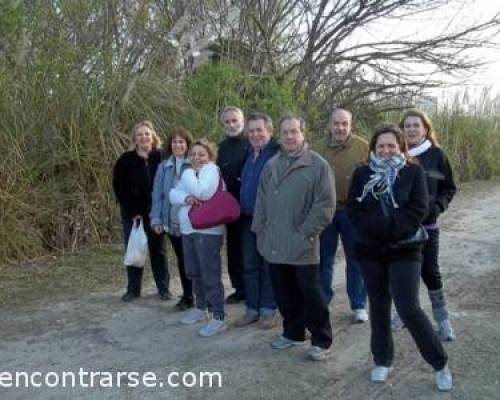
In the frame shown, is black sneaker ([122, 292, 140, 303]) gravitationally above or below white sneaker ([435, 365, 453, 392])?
above

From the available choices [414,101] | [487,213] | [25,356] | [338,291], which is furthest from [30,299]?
[414,101]

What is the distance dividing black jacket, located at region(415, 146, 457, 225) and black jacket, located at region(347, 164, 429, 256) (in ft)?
2.37

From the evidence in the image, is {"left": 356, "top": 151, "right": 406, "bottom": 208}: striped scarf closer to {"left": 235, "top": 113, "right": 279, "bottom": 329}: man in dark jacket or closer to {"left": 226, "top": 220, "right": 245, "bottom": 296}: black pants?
{"left": 235, "top": 113, "right": 279, "bottom": 329}: man in dark jacket

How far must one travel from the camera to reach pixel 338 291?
6.46 metres

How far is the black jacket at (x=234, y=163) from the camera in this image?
5.70 metres

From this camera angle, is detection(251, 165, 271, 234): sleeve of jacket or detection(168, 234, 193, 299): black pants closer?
detection(251, 165, 271, 234): sleeve of jacket

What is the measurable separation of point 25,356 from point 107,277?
7.68 ft

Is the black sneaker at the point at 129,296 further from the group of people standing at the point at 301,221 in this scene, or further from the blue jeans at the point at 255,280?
the blue jeans at the point at 255,280

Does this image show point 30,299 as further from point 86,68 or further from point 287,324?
point 86,68

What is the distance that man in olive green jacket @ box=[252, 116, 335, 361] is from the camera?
4.45 meters

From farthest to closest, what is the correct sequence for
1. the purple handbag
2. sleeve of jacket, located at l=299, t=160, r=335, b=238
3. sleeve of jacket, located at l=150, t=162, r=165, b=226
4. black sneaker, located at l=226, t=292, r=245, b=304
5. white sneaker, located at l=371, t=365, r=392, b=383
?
black sneaker, located at l=226, t=292, r=245, b=304
sleeve of jacket, located at l=150, t=162, r=165, b=226
the purple handbag
sleeve of jacket, located at l=299, t=160, r=335, b=238
white sneaker, located at l=371, t=365, r=392, b=383

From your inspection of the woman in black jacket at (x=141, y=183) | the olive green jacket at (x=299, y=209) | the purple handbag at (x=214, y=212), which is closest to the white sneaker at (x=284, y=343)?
the olive green jacket at (x=299, y=209)

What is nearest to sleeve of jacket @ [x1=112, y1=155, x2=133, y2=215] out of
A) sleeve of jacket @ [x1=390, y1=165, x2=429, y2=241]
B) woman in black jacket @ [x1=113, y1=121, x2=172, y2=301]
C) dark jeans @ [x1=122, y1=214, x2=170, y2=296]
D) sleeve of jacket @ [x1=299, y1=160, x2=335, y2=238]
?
woman in black jacket @ [x1=113, y1=121, x2=172, y2=301]

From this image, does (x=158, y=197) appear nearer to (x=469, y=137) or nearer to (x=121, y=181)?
(x=121, y=181)
